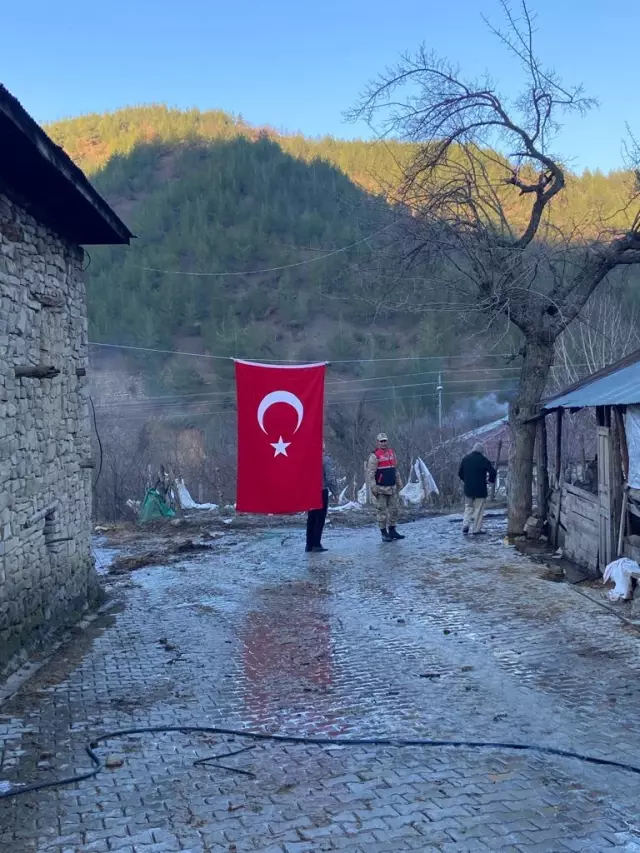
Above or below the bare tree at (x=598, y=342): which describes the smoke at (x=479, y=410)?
below

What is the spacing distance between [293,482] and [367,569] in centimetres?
174

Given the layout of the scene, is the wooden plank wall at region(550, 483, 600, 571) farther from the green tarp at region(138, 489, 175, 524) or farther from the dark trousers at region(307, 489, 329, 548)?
the green tarp at region(138, 489, 175, 524)

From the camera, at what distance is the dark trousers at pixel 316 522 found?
14516 mm

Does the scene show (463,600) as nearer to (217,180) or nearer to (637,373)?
(637,373)

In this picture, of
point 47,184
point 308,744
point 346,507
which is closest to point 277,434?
point 47,184

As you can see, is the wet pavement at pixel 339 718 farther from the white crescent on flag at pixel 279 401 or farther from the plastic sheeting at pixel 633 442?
the white crescent on flag at pixel 279 401

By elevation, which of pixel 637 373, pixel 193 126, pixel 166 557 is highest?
pixel 193 126

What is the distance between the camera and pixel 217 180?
206ft

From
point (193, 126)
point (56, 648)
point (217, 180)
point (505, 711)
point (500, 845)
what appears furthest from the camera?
point (193, 126)

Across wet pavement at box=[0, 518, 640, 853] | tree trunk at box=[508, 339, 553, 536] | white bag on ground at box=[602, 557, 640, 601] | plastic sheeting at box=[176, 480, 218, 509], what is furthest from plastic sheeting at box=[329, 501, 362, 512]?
white bag on ground at box=[602, 557, 640, 601]

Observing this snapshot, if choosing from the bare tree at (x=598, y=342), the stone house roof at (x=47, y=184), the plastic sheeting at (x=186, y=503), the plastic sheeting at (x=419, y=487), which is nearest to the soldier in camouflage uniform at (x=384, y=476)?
the stone house roof at (x=47, y=184)

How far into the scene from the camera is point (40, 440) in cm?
883

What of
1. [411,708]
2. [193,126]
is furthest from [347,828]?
[193,126]

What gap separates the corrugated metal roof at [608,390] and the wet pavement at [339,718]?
243cm
